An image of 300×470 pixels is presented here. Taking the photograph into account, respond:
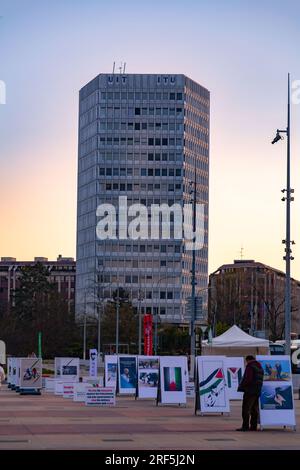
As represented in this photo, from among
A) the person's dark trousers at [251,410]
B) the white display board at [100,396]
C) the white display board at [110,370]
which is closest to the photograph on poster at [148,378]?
the white display board at [100,396]

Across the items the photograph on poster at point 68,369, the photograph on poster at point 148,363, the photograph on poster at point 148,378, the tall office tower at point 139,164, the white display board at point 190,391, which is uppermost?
the tall office tower at point 139,164

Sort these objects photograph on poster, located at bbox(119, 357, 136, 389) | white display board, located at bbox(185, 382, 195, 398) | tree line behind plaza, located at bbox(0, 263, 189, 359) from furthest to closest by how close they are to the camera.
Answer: tree line behind plaza, located at bbox(0, 263, 189, 359), white display board, located at bbox(185, 382, 195, 398), photograph on poster, located at bbox(119, 357, 136, 389)

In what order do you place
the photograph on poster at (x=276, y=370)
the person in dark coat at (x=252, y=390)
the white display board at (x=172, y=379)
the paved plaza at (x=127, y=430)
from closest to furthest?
the paved plaza at (x=127, y=430) → the person in dark coat at (x=252, y=390) → the photograph on poster at (x=276, y=370) → the white display board at (x=172, y=379)

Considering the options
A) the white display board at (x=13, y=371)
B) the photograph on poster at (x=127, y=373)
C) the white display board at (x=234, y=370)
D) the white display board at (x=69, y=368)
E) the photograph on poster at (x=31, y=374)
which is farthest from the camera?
the white display board at (x=69, y=368)

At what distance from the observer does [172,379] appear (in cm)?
3662

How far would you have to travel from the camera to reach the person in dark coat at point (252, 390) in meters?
26.8

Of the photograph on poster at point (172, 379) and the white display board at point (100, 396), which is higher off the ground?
the photograph on poster at point (172, 379)

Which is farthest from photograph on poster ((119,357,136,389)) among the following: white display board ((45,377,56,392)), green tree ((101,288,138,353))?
green tree ((101,288,138,353))

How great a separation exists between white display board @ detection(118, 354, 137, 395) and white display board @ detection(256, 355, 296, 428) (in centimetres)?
1594

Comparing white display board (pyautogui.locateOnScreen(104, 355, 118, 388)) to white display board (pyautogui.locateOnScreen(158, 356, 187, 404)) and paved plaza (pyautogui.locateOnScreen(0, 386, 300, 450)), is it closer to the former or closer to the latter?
paved plaza (pyautogui.locateOnScreen(0, 386, 300, 450))

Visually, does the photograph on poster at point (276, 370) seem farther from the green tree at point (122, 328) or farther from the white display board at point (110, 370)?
the green tree at point (122, 328)

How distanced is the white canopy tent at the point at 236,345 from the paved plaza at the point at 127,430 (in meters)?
17.3

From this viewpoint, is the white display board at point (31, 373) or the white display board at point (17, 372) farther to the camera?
the white display board at point (17, 372)

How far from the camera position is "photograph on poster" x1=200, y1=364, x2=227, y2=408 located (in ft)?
103
